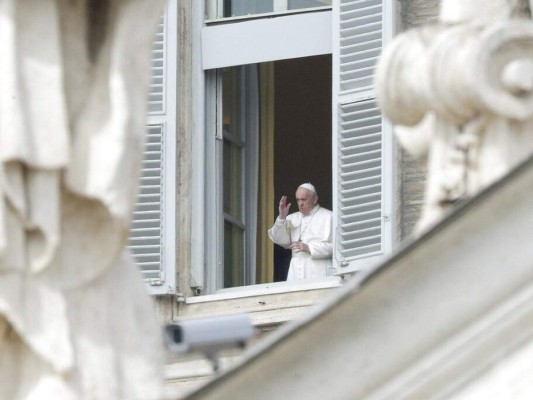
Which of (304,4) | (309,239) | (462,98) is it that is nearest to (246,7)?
(304,4)

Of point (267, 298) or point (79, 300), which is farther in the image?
point (267, 298)

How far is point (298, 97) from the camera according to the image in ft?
77.4

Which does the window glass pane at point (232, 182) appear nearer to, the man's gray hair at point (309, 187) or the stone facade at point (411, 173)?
the man's gray hair at point (309, 187)

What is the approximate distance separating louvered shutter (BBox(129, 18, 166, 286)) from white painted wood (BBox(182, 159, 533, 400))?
42.2ft

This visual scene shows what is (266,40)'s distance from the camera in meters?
21.8

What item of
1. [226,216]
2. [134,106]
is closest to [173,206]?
[226,216]

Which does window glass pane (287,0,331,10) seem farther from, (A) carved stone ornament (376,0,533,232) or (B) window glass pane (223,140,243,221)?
(A) carved stone ornament (376,0,533,232)

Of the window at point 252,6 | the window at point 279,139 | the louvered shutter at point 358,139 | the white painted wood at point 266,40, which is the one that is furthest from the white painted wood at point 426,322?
the window at point 252,6

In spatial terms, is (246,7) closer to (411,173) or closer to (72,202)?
(411,173)

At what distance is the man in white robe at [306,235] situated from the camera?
69.9 feet

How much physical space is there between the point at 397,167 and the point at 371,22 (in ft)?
2.47

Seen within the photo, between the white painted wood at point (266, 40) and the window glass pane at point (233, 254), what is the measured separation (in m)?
0.90

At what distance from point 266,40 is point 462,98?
1315cm

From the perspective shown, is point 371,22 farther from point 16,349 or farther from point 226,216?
point 16,349
